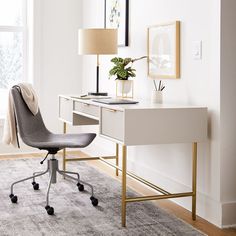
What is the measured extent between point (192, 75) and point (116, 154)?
4.53 ft

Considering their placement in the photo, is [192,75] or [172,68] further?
→ [172,68]

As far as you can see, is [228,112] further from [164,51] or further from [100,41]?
[100,41]

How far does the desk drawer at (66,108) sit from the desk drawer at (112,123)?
81cm

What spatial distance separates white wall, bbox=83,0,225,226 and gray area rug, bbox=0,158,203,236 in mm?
266

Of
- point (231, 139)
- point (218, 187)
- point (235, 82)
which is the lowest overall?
point (218, 187)

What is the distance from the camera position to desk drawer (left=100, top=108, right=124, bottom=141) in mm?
3145

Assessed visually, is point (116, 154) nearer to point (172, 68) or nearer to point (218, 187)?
point (172, 68)

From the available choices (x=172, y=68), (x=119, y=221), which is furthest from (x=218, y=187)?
(x=172, y=68)

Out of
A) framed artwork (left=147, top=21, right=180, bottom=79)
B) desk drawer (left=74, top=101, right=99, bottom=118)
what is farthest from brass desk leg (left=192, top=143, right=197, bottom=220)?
desk drawer (left=74, top=101, right=99, bottom=118)

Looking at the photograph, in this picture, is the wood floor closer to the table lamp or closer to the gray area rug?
the gray area rug

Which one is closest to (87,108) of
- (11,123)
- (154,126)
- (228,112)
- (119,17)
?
(11,123)

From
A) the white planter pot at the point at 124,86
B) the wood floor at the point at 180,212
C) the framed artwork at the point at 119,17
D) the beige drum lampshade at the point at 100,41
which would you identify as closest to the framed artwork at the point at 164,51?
the white planter pot at the point at 124,86

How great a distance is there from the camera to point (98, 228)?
3115 mm

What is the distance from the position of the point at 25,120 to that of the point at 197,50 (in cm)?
139
